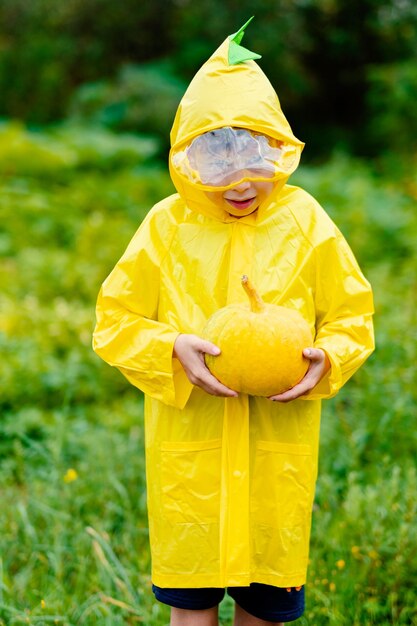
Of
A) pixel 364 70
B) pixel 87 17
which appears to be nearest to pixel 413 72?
pixel 364 70

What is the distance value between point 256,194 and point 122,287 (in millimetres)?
438

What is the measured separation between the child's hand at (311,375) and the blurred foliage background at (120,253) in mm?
982

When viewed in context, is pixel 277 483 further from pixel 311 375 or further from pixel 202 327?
pixel 202 327

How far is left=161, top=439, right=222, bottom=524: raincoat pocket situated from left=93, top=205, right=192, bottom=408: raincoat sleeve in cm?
13

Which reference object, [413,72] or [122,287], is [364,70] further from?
[122,287]

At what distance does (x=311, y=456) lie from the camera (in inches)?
88.3

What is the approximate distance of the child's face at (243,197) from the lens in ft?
6.85

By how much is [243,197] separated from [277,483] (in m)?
0.76

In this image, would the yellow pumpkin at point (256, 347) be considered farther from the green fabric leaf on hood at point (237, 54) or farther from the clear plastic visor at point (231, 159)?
the green fabric leaf on hood at point (237, 54)

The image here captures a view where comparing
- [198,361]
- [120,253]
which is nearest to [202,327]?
[198,361]

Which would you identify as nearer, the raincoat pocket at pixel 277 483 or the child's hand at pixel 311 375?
the child's hand at pixel 311 375

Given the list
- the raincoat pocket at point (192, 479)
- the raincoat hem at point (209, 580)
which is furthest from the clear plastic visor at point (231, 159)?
the raincoat hem at point (209, 580)

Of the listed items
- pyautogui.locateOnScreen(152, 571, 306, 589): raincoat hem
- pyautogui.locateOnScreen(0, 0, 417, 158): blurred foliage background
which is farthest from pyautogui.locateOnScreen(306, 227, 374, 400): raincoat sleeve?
pyautogui.locateOnScreen(0, 0, 417, 158): blurred foliage background

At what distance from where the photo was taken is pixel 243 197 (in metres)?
2.09
